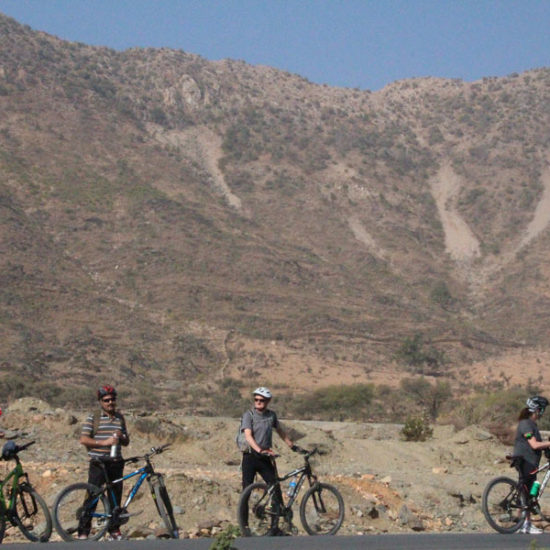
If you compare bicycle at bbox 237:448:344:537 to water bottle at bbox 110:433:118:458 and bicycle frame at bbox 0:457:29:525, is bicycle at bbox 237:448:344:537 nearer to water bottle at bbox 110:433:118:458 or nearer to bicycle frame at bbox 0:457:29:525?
water bottle at bbox 110:433:118:458

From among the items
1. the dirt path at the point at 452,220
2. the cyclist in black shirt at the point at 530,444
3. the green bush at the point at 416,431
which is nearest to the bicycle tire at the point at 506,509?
the cyclist in black shirt at the point at 530,444

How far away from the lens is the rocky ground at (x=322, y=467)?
11.9m

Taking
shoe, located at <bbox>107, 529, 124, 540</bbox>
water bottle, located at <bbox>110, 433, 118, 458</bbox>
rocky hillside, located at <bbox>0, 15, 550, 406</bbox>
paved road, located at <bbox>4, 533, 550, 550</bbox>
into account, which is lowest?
paved road, located at <bbox>4, 533, 550, 550</bbox>

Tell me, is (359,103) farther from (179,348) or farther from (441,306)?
(179,348)

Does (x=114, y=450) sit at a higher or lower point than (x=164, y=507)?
higher

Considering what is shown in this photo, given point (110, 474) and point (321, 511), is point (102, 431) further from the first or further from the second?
point (321, 511)

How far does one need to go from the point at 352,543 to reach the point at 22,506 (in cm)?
326

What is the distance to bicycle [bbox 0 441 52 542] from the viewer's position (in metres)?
8.30

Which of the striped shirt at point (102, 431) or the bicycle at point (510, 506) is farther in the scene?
the bicycle at point (510, 506)

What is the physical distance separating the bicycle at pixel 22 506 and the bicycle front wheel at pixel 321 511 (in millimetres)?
2696

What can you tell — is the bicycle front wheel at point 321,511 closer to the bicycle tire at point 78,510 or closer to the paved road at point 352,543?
the paved road at point 352,543

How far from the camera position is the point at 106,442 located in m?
8.68

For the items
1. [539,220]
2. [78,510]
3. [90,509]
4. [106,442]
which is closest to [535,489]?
[106,442]

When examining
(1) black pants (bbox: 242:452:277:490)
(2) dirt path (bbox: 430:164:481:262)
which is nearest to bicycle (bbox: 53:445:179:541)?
(1) black pants (bbox: 242:452:277:490)
